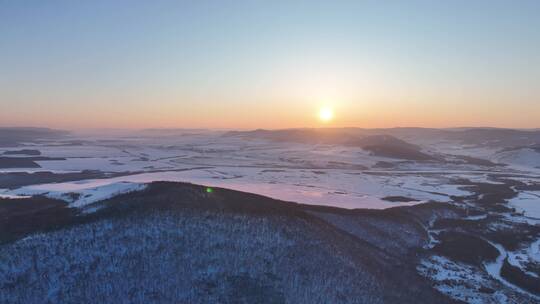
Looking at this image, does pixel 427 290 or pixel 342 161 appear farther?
pixel 342 161

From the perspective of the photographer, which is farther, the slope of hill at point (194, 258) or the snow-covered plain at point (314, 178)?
the snow-covered plain at point (314, 178)

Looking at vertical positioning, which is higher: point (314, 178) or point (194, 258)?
point (194, 258)

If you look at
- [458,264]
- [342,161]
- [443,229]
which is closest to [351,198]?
[443,229]

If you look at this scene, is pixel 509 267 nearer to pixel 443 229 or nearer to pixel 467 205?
pixel 443 229

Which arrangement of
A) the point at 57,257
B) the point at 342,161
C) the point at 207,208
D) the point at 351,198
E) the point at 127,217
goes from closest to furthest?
the point at 57,257 < the point at 127,217 < the point at 207,208 < the point at 351,198 < the point at 342,161

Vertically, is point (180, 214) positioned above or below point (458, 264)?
above

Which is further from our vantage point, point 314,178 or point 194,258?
point 314,178

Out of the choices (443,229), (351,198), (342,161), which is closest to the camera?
(443,229)

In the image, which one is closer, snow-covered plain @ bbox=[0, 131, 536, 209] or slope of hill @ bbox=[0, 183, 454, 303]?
slope of hill @ bbox=[0, 183, 454, 303]

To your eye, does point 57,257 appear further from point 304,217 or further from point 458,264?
point 458,264

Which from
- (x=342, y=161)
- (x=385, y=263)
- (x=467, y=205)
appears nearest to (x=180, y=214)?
(x=385, y=263)
